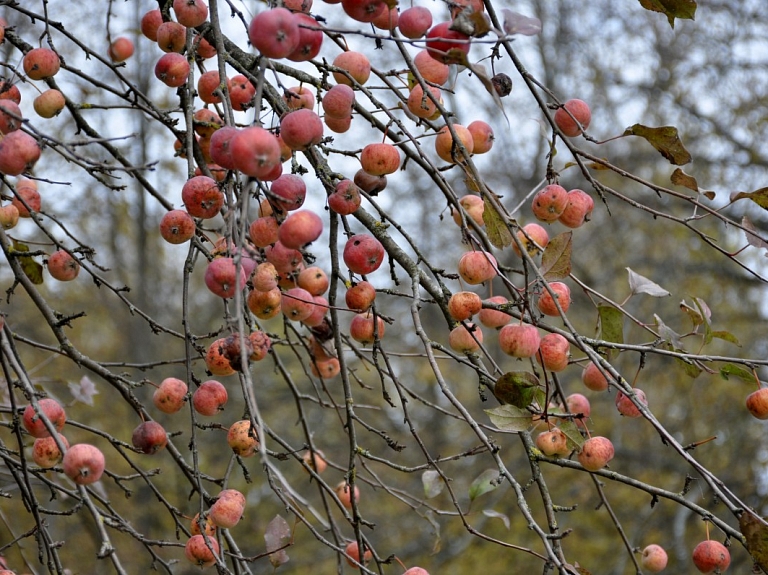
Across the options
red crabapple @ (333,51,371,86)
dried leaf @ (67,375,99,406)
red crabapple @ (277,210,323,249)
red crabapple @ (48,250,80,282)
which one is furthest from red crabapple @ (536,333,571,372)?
dried leaf @ (67,375,99,406)

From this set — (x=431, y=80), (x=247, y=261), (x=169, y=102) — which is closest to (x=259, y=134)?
(x=247, y=261)

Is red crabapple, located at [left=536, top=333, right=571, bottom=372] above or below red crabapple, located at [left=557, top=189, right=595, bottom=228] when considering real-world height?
below

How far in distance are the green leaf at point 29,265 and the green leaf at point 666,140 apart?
129 cm

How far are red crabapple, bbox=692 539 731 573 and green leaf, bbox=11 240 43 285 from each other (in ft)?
4.89

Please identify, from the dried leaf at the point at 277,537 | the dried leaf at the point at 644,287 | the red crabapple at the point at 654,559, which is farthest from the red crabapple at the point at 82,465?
the red crabapple at the point at 654,559

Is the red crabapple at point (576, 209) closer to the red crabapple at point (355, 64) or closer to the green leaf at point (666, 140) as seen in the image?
the green leaf at point (666, 140)

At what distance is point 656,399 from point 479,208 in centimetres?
487

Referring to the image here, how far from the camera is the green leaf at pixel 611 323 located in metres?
1.38

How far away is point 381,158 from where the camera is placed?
4.40 ft

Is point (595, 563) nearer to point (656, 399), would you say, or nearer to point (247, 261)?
point (656, 399)

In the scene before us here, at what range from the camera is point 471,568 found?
19.7 feet

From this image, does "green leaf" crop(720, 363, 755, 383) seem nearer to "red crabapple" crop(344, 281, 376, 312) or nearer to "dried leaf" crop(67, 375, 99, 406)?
"red crabapple" crop(344, 281, 376, 312)

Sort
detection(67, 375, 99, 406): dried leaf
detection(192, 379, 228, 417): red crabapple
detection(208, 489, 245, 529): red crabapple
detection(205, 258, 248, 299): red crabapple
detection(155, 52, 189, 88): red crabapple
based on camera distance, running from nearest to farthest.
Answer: detection(205, 258, 248, 299): red crabapple
detection(208, 489, 245, 529): red crabapple
detection(192, 379, 228, 417): red crabapple
detection(155, 52, 189, 88): red crabapple
detection(67, 375, 99, 406): dried leaf

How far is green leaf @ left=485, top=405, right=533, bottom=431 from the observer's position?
121 cm
